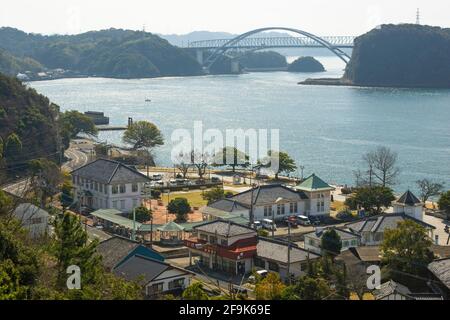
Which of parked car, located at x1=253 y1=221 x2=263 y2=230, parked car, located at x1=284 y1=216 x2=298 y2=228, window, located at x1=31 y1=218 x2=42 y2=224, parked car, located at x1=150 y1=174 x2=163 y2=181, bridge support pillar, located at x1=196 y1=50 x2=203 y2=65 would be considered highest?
bridge support pillar, located at x1=196 y1=50 x2=203 y2=65

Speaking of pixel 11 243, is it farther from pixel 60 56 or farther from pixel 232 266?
pixel 60 56

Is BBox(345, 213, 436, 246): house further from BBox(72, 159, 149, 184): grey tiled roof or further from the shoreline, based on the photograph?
the shoreline

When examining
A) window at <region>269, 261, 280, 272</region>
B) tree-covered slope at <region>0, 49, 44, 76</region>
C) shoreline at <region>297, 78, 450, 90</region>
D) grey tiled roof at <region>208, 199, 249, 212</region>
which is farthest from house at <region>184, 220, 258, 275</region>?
tree-covered slope at <region>0, 49, 44, 76</region>

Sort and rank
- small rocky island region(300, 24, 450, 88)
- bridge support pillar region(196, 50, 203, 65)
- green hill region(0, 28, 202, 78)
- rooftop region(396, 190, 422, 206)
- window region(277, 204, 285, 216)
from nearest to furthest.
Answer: rooftop region(396, 190, 422, 206), window region(277, 204, 285, 216), small rocky island region(300, 24, 450, 88), green hill region(0, 28, 202, 78), bridge support pillar region(196, 50, 203, 65)

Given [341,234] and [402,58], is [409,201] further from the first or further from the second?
[402,58]

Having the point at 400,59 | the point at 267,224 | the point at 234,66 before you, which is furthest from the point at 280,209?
the point at 234,66
